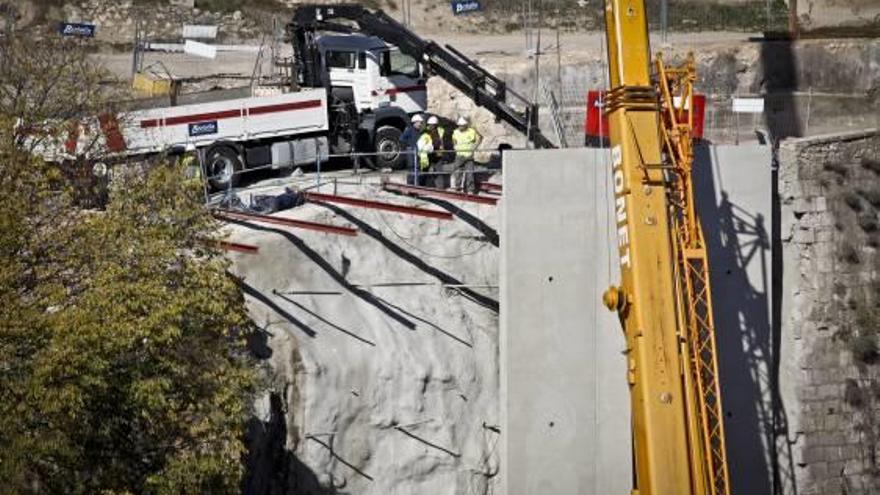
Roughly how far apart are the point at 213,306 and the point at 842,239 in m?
14.9

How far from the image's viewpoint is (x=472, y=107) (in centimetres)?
3838

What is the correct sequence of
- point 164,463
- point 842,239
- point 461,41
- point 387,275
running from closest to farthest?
point 164,463
point 387,275
point 842,239
point 461,41

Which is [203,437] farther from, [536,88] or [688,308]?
[536,88]

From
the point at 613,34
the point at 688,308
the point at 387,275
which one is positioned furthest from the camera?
the point at 387,275

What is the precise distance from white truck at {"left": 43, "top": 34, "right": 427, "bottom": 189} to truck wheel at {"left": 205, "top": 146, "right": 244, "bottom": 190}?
0.07ft

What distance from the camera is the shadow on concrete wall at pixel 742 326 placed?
85.1 feet

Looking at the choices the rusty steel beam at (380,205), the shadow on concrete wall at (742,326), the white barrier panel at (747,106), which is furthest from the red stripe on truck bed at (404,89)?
the shadow on concrete wall at (742,326)

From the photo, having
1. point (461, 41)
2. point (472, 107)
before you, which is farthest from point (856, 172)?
point (461, 41)

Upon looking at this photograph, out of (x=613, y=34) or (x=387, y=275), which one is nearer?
(x=613, y=34)

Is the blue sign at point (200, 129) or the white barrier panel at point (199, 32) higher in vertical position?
the white barrier panel at point (199, 32)

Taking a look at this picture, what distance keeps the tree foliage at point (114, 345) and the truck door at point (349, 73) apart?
45.9ft

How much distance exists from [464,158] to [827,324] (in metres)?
7.92

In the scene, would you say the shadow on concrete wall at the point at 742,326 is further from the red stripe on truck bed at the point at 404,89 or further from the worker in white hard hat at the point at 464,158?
the red stripe on truck bed at the point at 404,89

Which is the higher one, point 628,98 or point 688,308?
point 628,98
